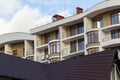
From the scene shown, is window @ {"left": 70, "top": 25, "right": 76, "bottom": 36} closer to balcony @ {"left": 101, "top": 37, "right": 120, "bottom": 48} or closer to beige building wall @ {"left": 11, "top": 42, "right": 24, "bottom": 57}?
balcony @ {"left": 101, "top": 37, "right": 120, "bottom": 48}

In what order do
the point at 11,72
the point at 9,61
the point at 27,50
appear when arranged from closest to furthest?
1. the point at 11,72
2. the point at 9,61
3. the point at 27,50

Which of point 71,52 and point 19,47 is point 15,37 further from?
point 71,52

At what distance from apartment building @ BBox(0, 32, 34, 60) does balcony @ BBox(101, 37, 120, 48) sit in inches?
653

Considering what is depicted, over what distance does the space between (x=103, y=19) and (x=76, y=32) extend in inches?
232

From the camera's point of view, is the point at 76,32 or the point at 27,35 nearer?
the point at 76,32

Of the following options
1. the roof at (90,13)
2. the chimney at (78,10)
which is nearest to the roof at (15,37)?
the roof at (90,13)

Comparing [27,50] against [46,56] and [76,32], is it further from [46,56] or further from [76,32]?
[76,32]

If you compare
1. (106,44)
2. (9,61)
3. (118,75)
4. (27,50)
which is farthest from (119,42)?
(9,61)

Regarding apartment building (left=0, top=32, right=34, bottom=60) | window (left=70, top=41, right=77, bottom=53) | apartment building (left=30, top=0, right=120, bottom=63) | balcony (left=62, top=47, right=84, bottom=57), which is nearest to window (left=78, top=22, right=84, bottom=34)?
apartment building (left=30, top=0, right=120, bottom=63)

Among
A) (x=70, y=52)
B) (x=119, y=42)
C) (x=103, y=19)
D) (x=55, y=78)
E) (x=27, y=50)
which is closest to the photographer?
(x=55, y=78)

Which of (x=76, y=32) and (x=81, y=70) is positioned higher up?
(x=76, y=32)

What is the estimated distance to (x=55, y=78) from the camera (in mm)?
23094

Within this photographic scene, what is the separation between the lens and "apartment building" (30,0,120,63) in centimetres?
5266

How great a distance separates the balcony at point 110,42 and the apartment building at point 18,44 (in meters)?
16.6
